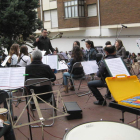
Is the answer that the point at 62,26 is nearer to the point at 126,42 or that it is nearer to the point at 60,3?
the point at 60,3

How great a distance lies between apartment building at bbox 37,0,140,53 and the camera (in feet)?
61.2

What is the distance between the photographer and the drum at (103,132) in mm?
2211

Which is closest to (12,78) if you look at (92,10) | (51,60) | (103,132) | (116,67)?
(116,67)

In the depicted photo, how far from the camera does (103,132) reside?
2.33 metres

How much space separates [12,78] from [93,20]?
61.8 feet

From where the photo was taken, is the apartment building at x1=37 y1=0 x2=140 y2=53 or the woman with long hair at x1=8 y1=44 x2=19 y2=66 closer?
the woman with long hair at x1=8 y1=44 x2=19 y2=66

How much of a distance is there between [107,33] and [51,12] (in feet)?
26.0

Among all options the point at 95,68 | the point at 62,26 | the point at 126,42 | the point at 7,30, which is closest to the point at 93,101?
the point at 95,68

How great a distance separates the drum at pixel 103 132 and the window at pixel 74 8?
67.7 ft

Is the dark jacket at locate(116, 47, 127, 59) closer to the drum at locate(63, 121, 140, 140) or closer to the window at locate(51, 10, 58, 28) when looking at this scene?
the drum at locate(63, 121, 140, 140)

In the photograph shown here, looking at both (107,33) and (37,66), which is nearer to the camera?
(37,66)

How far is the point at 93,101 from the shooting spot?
20.8ft

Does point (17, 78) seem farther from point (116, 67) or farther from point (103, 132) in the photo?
point (103, 132)

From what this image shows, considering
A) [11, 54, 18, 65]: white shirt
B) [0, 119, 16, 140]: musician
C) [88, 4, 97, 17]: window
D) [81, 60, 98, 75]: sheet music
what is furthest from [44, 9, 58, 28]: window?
[0, 119, 16, 140]: musician
